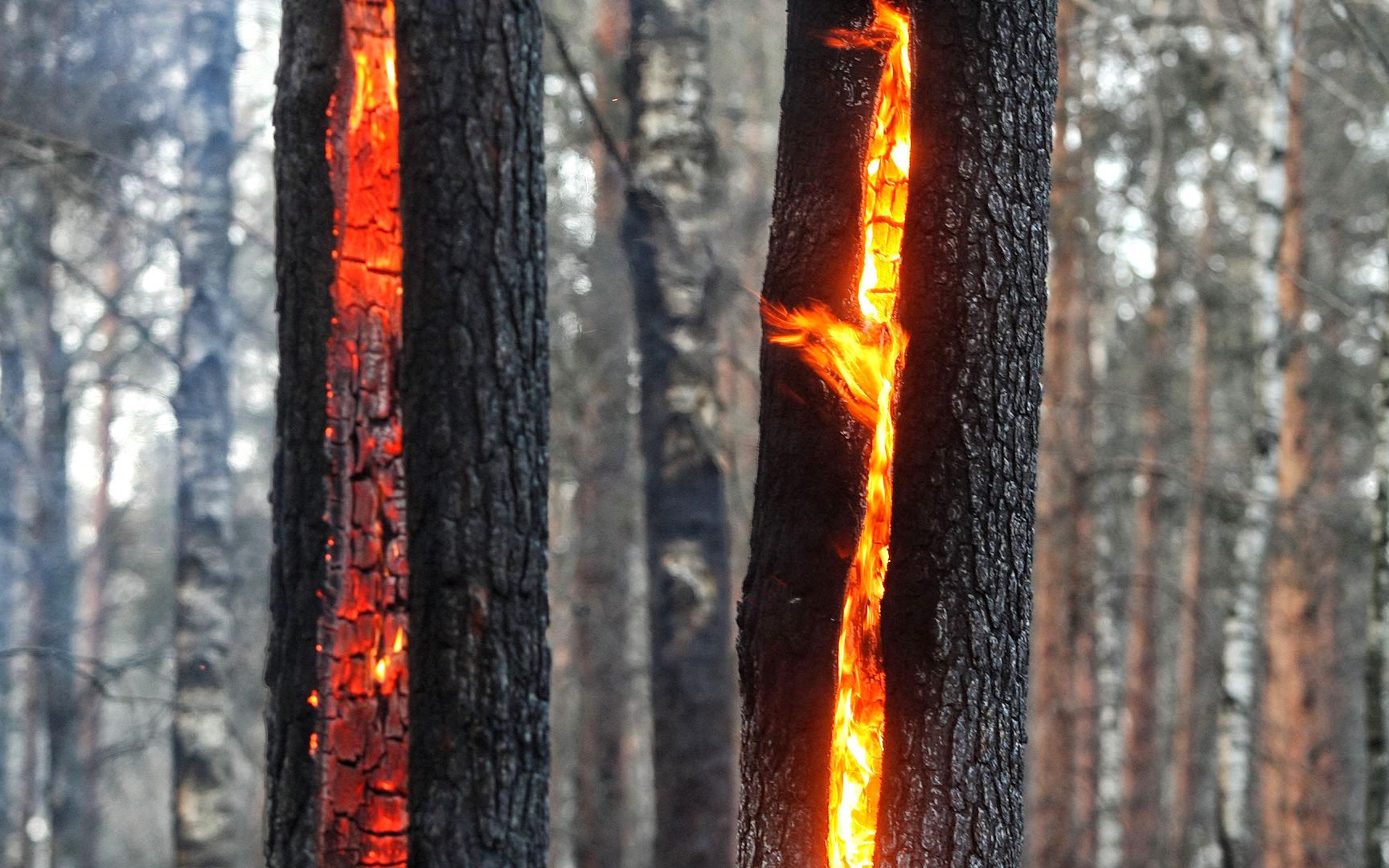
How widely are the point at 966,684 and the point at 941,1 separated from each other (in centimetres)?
156

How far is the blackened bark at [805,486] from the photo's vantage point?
295cm

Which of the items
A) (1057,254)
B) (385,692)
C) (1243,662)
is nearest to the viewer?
(385,692)

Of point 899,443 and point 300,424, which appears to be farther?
point 300,424

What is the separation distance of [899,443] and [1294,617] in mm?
9910

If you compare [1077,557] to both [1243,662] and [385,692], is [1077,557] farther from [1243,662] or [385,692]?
[385,692]

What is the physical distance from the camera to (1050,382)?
991 cm

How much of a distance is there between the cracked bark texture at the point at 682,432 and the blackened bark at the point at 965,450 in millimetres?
3355

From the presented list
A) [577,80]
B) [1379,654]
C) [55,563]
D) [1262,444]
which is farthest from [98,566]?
[1379,654]

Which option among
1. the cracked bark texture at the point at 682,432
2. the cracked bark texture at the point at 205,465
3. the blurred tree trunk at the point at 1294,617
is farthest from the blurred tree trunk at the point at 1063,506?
the cracked bark texture at the point at 205,465

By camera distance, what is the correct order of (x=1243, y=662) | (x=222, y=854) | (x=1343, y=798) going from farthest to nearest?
(x=1343, y=798), (x=1243, y=662), (x=222, y=854)

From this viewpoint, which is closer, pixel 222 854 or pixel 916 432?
pixel 916 432

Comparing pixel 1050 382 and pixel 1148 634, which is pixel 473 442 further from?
pixel 1148 634

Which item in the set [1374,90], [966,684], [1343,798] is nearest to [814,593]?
[966,684]

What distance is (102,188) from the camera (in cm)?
706
